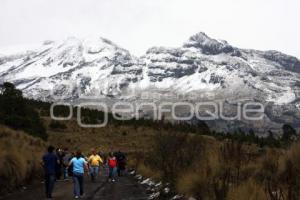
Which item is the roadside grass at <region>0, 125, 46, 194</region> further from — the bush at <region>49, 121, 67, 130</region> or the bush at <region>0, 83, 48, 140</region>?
the bush at <region>49, 121, 67, 130</region>

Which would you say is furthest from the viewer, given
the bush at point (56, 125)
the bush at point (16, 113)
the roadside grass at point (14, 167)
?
the bush at point (56, 125)

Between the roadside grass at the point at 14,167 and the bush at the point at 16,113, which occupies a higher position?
the bush at the point at 16,113

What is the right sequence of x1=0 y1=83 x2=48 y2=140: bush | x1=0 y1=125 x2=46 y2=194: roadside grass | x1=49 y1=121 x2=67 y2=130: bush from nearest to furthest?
1. x1=0 y1=125 x2=46 y2=194: roadside grass
2. x1=0 y1=83 x2=48 y2=140: bush
3. x1=49 y1=121 x2=67 y2=130: bush

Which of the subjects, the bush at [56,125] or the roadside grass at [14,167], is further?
the bush at [56,125]

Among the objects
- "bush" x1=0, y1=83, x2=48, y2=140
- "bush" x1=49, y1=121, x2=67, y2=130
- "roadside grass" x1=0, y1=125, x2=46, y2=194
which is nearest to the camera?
"roadside grass" x1=0, y1=125, x2=46, y2=194

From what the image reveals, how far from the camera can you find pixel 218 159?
55.4 feet

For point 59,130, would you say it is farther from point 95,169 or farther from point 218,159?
point 218,159

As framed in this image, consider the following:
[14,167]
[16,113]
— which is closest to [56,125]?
[16,113]

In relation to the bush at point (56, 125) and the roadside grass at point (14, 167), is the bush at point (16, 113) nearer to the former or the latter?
the bush at point (56, 125)

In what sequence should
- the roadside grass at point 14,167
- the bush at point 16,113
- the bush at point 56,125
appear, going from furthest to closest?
the bush at point 56,125
the bush at point 16,113
the roadside grass at point 14,167

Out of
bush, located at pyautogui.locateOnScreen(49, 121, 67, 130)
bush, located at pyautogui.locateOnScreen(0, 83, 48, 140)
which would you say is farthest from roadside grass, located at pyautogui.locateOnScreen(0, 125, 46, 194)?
bush, located at pyautogui.locateOnScreen(49, 121, 67, 130)

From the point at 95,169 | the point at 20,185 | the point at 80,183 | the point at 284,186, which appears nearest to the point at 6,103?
the point at 95,169

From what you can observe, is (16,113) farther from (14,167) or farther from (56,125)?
(14,167)

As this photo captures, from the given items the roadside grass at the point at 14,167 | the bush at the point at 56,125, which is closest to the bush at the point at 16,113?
the bush at the point at 56,125
